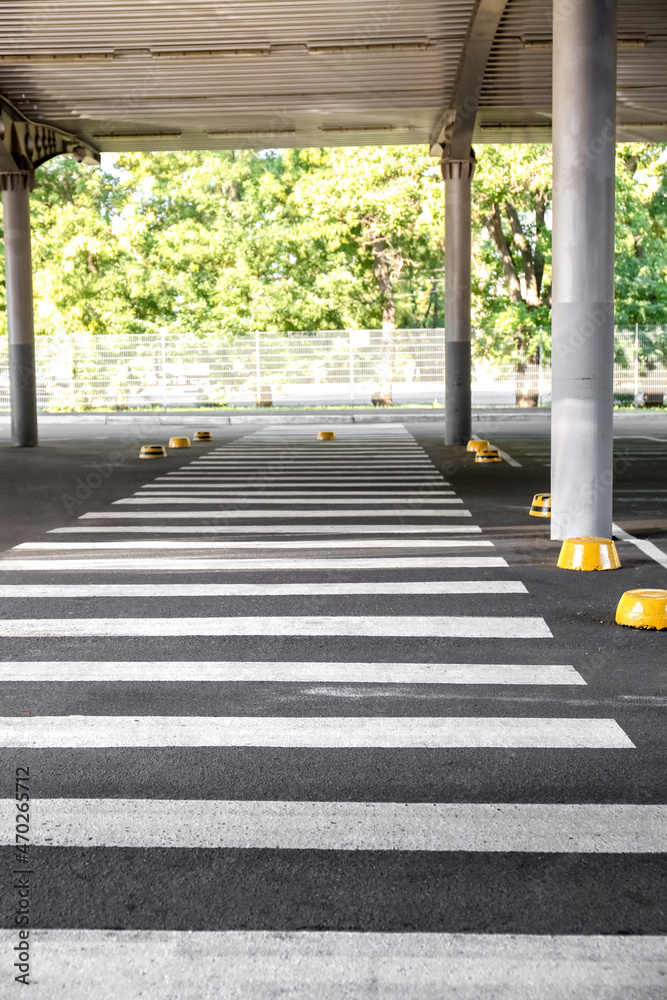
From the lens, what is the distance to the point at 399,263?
134 ft

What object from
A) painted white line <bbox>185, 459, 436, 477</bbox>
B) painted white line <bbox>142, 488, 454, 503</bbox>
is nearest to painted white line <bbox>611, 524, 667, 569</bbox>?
painted white line <bbox>142, 488, 454, 503</bbox>

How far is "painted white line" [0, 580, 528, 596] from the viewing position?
7.99 meters

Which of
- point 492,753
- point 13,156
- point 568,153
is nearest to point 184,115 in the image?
point 13,156

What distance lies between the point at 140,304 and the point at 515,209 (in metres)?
15.2

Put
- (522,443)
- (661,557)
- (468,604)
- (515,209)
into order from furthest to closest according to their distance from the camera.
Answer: (515,209) → (522,443) → (661,557) → (468,604)

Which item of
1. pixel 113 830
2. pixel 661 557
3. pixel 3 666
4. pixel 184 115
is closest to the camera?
pixel 113 830

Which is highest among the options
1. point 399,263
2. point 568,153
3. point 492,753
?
point 399,263

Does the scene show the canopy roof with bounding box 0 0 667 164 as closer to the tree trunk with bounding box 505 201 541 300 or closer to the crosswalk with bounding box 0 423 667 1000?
the crosswalk with bounding box 0 423 667 1000

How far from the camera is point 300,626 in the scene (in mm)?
6961

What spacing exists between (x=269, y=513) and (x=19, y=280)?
12.7 meters

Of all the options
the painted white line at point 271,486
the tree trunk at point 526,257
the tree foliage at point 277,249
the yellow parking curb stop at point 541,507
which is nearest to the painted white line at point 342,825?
the yellow parking curb stop at point 541,507

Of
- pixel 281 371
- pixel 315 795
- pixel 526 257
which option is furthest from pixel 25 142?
pixel 315 795

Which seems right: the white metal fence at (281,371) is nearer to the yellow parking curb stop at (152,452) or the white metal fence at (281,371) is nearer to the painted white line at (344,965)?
the yellow parking curb stop at (152,452)

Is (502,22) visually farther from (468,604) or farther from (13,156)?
(468,604)
